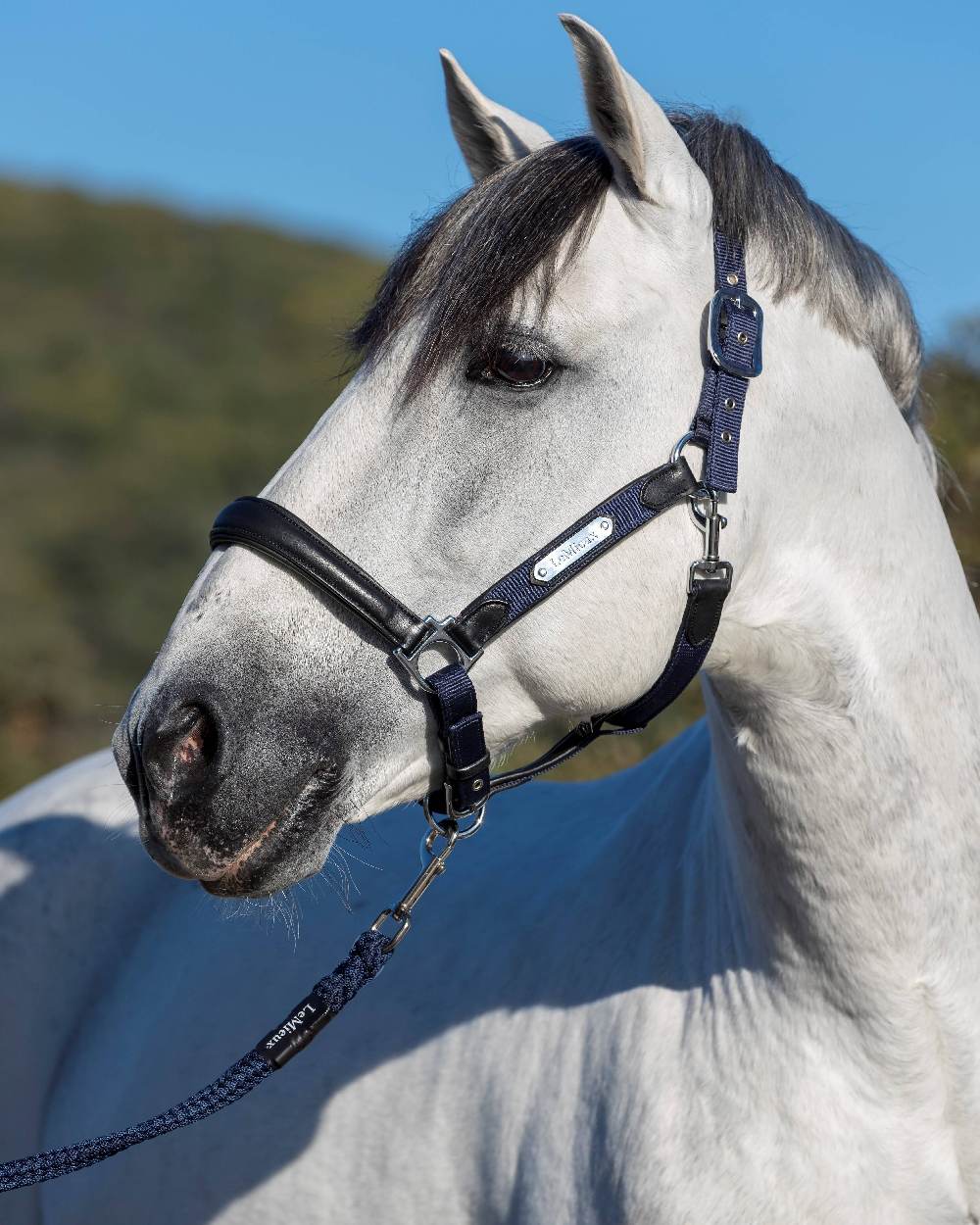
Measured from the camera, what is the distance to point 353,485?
6.97ft

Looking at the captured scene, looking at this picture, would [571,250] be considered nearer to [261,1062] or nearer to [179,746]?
[179,746]

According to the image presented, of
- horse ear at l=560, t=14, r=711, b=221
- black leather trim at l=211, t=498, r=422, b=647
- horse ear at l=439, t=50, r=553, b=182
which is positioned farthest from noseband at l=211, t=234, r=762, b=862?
horse ear at l=439, t=50, r=553, b=182

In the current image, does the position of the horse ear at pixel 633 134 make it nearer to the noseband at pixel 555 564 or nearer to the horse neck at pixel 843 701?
the noseband at pixel 555 564

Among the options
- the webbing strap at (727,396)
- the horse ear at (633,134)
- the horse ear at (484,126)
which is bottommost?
the webbing strap at (727,396)

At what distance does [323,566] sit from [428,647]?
0.20 meters

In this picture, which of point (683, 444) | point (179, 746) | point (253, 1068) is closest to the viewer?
point (179, 746)

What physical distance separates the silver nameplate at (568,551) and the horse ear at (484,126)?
772mm

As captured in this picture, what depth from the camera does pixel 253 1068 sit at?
8.07 ft

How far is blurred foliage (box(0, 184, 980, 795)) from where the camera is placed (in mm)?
13766

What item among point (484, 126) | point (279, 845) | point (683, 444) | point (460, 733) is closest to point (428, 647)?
Answer: point (460, 733)

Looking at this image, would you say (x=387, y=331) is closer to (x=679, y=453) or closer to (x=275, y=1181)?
(x=679, y=453)

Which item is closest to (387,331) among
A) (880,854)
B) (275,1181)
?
(880,854)

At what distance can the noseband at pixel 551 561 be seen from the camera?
2.08 metres

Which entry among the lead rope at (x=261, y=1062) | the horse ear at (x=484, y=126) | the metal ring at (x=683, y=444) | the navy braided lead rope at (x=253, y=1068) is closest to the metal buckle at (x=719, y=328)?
the metal ring at (x=683, y=444)
